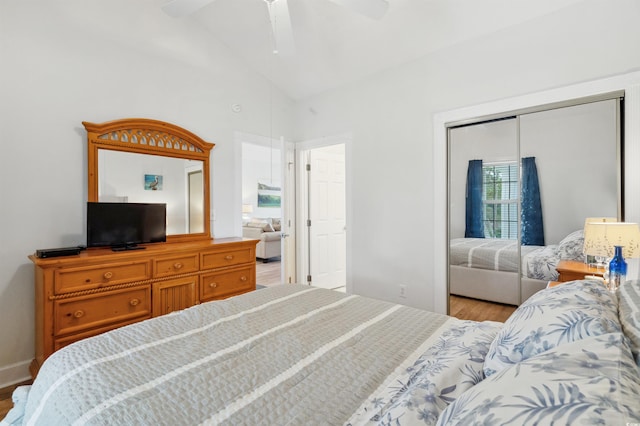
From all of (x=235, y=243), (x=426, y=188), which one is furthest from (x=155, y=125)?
(x=426, y=188)

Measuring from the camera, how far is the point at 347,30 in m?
3.06

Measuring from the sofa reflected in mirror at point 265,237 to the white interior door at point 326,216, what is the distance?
2.38 meters

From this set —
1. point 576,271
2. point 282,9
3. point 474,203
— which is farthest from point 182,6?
point 576,271

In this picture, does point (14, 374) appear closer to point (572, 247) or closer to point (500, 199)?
point (500, 199)

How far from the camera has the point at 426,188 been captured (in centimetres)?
310

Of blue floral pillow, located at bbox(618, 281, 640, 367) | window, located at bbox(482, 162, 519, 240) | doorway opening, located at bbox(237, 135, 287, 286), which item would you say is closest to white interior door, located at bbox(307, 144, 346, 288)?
doorway opening, located at bbox(237, 135, 287, 286)

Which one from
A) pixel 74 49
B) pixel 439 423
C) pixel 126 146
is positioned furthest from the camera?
pixel 126 146

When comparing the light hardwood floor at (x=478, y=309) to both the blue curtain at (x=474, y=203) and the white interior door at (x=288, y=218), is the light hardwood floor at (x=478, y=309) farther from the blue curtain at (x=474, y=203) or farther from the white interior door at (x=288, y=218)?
the white interior door at (x=288, y=218)

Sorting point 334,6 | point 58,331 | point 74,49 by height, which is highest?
point 334,6

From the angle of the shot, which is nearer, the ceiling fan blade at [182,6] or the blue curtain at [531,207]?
the ceiling fan blade at [182,6]

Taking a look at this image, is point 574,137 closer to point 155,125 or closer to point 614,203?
point 614,203

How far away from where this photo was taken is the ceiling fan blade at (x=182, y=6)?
6.73ft

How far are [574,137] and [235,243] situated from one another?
2969 millimetres

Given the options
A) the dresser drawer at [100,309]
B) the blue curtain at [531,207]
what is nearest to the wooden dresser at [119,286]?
the dresser drawer at [100,309]
